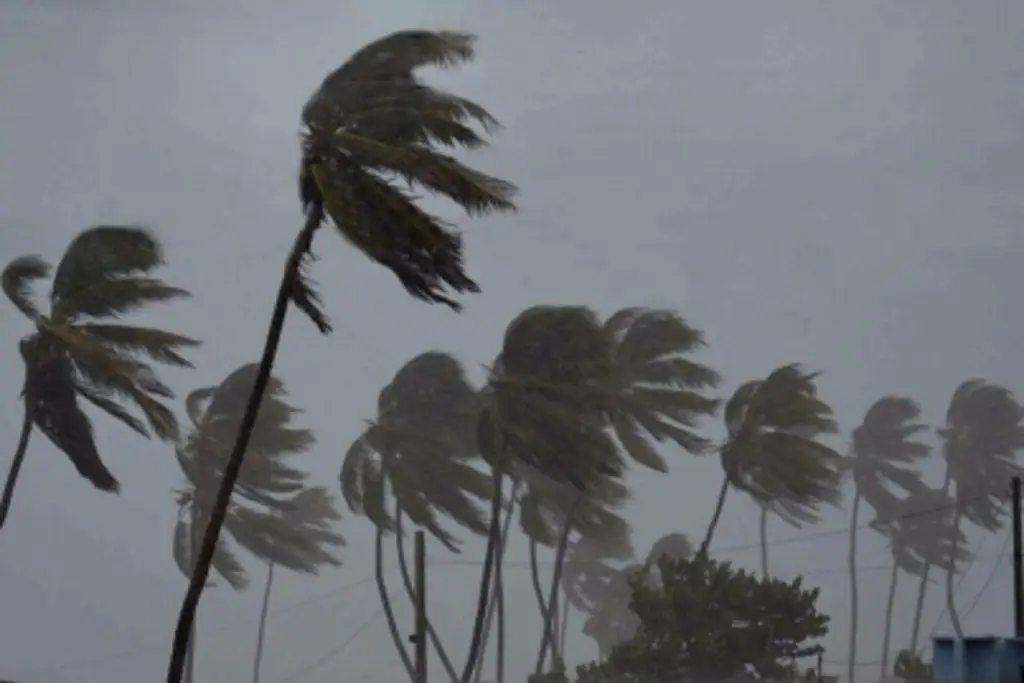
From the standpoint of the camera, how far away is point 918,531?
9194 cm

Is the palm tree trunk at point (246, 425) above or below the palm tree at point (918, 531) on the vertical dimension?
below

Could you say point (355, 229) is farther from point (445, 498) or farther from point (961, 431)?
point (961, 431)

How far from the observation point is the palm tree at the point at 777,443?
185ft

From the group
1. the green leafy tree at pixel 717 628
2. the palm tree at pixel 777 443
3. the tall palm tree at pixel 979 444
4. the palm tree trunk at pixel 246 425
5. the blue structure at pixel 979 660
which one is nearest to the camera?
the blue structure at pixel 979 660

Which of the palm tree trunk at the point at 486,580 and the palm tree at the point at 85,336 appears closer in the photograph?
the palm tree at the point at 85,336

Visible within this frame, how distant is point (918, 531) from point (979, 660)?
7206 centimetres

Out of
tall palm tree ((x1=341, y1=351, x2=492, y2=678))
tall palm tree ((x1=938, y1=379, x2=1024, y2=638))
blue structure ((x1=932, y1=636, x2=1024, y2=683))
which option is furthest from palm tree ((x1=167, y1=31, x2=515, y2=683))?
tall palm tree ((x1=938, y1=379, x2=1024, y2=638))

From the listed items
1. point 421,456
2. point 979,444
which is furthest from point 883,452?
point 421,456

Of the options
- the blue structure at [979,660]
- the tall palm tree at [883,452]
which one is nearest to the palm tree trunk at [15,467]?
the blue structure at [979,660]

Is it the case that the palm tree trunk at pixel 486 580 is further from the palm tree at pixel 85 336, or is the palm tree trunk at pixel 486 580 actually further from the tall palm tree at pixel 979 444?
the tall palm tree at pixel 979 444

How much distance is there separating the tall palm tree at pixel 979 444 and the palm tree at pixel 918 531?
3131 mm

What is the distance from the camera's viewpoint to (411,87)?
26.2m

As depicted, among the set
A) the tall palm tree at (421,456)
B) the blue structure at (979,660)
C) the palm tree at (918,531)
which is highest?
the palm tree at (918,531)

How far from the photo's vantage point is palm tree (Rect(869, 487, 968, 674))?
8981 cm
